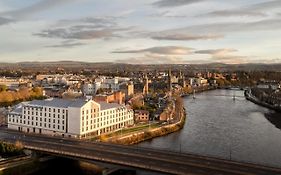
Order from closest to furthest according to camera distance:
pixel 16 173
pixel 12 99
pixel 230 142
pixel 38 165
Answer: pixel 16 173 → pixel 38 165 → pixel 230 142 → pixel 12 99

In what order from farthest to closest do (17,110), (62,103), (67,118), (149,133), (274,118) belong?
1. (274,118)
2. (17,110)
3. (149,133)
4. (62,103)
5. (67,118)

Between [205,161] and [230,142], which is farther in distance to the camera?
[230,142]

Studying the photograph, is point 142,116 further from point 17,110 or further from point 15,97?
point 15,97

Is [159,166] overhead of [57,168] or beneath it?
overhead

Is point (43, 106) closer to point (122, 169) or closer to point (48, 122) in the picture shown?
point (48, 122)

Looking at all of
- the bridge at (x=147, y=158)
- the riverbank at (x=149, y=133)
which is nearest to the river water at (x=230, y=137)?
the riverbank at (x=149, y=133)

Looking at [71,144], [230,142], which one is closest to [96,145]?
[71,144]

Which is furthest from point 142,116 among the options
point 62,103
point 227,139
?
point 62,103
